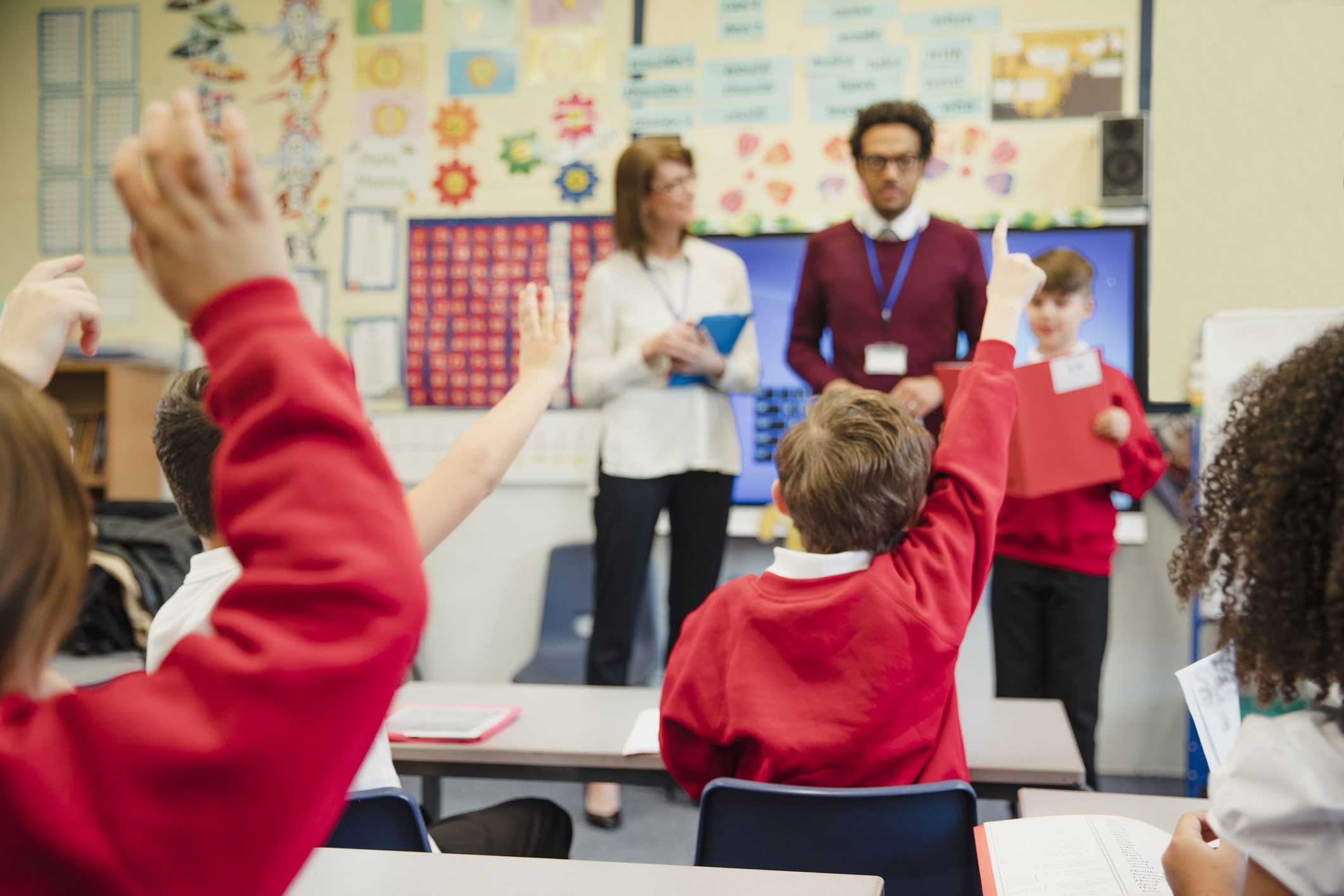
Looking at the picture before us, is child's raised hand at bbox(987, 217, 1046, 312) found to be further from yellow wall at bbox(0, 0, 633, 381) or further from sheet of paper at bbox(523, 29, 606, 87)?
sheet of paper at bbox(523, 29, 606, 87)

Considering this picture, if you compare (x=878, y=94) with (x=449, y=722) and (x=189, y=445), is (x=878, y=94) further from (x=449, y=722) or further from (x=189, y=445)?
(x=189, y=445)

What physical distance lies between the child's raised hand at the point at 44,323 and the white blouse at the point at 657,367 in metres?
1.87

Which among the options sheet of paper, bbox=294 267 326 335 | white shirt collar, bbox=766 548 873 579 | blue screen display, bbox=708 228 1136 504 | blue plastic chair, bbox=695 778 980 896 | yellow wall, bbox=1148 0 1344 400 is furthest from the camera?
sheet of paper, bbox=294 267 326 335

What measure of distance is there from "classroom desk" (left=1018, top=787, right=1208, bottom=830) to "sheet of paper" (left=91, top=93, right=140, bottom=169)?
14.1 feet

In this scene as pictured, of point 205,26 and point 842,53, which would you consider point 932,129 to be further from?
point 205,26

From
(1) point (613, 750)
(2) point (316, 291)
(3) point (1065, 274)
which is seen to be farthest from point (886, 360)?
(2) point (316, 291)

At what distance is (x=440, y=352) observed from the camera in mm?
3889

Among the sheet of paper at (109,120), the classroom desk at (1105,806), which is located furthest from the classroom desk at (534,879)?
the sheet of paper at (109,120)

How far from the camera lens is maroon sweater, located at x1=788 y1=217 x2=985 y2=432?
277cm

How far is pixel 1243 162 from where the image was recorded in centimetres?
333

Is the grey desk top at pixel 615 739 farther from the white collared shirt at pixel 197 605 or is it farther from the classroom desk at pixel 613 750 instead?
the white collared shirt at pixel 197 605

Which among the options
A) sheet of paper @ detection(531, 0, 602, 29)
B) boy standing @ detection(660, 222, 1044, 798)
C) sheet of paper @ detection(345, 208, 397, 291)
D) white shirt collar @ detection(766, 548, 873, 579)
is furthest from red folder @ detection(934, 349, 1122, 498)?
sheet of paper @ detection(345, 208, 397, 291)

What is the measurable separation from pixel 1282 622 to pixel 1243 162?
3110mm

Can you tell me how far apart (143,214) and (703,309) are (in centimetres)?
260
